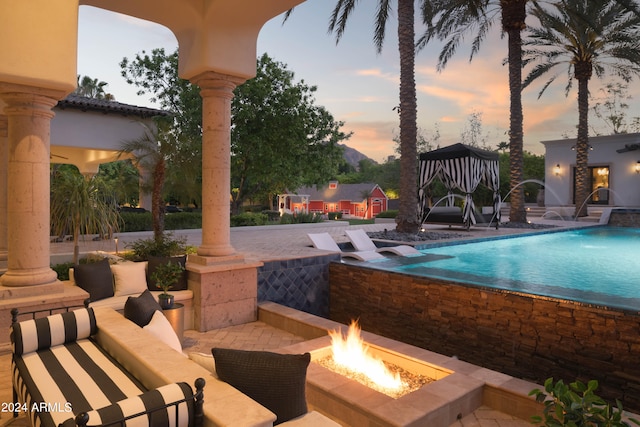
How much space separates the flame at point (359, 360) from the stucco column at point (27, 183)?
11.7ft

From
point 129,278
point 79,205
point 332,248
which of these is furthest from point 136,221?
point 129,278

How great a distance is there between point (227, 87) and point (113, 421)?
5.26m

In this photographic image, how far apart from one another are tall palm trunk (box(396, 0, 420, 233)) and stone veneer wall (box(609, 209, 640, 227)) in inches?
470

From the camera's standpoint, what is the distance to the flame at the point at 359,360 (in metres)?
4.34

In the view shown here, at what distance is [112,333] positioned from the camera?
3.31 metres

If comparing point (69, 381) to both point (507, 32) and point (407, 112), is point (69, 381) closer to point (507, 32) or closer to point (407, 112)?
point (407, 112)

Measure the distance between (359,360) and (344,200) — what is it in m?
47.2

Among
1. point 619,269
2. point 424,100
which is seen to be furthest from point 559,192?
point 619,269

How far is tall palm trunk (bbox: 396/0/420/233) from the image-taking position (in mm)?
13055

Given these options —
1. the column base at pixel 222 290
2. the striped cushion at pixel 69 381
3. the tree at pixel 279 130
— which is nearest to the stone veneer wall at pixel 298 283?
the column base at pixel 222 290

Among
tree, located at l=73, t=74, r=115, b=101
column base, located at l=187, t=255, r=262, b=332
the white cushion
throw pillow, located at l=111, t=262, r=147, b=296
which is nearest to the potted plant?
throw pillow, located at l=111, t=262, r=147, b=296

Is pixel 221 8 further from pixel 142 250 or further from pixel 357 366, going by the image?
pixel 357 366

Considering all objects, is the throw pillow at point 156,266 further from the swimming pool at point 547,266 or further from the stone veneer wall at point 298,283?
the swimming pool at point 547,266

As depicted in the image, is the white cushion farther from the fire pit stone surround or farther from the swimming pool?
the swimming pool
